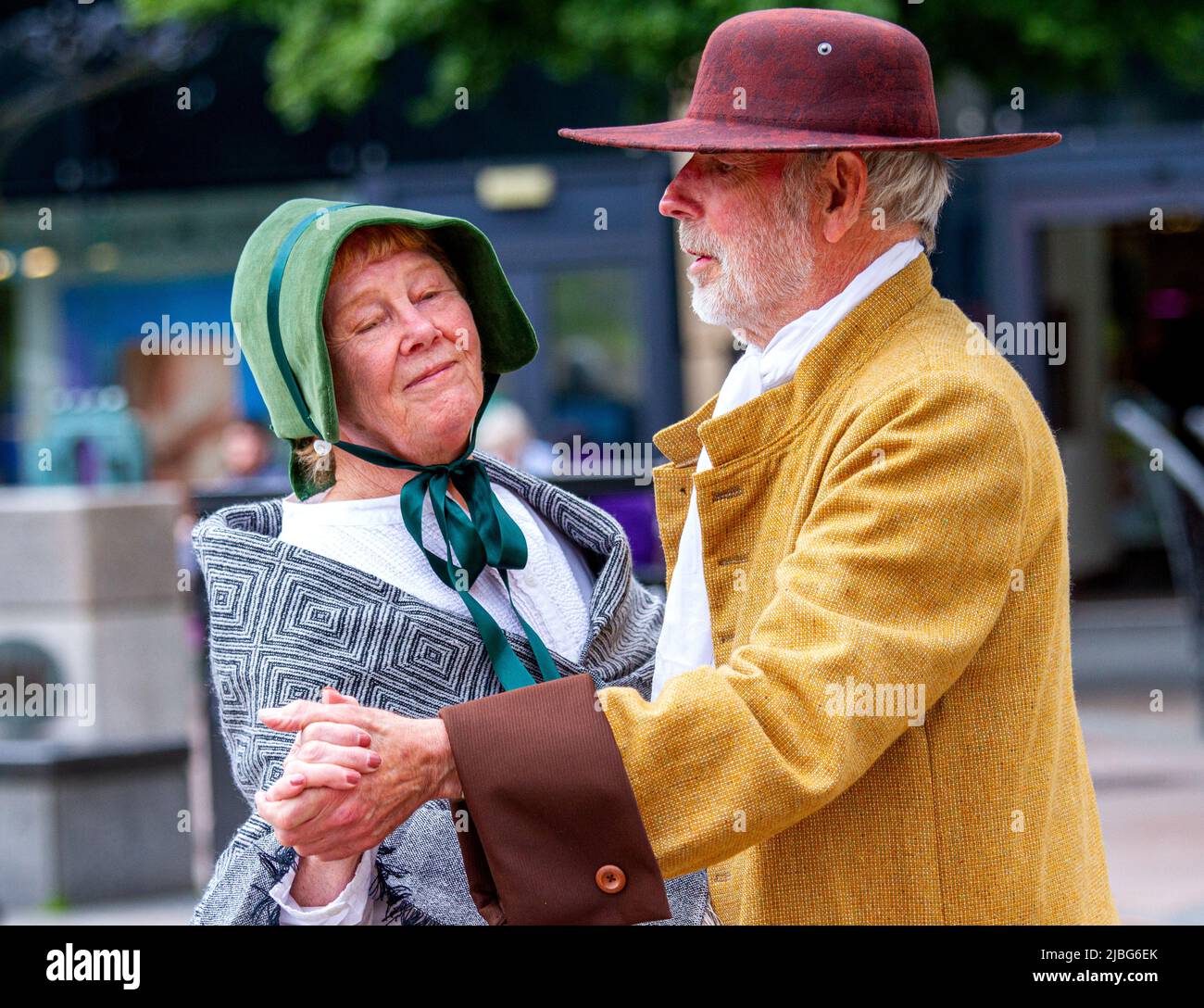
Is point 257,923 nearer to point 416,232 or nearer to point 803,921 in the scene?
point 803,921

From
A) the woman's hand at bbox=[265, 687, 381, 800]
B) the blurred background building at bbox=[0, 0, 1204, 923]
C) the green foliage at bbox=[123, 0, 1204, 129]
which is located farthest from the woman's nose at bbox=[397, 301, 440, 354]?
the green foliage at bbox=[123, 0, 1204, 129]

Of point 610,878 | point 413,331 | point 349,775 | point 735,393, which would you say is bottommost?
point 610,878

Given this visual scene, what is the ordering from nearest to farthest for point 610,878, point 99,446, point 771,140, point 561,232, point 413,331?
1. point 610,878
2. point 771,140
3. point 413,331
4. point 99,446
5. point 561,232

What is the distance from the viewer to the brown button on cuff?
1.86m

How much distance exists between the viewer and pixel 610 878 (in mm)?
1859

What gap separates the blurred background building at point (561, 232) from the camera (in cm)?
820

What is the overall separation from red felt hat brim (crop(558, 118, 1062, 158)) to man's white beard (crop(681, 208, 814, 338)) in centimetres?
11

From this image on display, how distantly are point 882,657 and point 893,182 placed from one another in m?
0.67

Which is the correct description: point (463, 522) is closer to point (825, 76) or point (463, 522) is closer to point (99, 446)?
point (825, 76)

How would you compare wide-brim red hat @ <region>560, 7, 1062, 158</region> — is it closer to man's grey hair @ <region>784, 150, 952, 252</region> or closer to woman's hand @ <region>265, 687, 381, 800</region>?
man's grey hair @ <region>784, 150, 952, 252</region>

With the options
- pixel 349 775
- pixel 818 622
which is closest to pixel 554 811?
pixel 349 775

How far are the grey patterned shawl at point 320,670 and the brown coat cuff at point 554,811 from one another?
12.1 inches

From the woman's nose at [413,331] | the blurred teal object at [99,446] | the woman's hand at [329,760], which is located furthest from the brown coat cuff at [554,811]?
the blurred teal object at [99,446]
